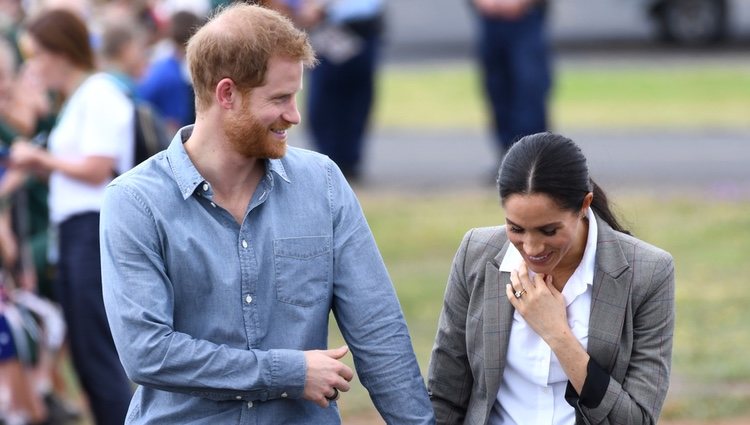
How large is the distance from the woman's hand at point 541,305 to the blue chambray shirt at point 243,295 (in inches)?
15.9

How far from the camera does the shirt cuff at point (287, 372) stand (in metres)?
3.77

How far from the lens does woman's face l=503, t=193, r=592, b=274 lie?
3717mm

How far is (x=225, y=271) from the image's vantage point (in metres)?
3.80

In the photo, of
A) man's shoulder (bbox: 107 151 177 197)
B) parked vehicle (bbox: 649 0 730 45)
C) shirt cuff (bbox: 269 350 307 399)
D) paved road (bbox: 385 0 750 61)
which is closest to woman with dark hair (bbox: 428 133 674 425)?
shirt cuff (bbox: 269 350 307 399)

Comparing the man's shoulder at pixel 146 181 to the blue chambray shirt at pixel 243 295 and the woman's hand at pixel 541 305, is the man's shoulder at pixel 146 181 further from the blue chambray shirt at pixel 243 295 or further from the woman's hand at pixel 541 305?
the woman's hand at pixel 541 305

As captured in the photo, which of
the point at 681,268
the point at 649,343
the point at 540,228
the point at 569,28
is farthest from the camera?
the point at 569,28

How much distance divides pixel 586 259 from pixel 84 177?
298 centimetres

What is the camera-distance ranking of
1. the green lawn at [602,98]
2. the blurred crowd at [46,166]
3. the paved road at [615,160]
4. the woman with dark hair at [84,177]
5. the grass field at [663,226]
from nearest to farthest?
the woman with dark hair at [84,177] → the blurred crowd at [46,166] → the grass field at [663,226] → the paved road at [615,160] → the green lawn at [602,98]

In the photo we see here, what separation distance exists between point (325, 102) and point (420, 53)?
38.9 ft

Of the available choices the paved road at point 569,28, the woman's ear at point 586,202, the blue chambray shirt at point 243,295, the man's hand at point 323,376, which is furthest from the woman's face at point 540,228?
the paved road at point 569,28

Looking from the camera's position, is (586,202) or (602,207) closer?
(586,202)

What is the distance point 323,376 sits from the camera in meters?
3.81

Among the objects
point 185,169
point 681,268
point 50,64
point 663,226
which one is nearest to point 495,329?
point 185,169

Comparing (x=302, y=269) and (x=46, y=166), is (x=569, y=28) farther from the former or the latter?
(x=302, y=269)
